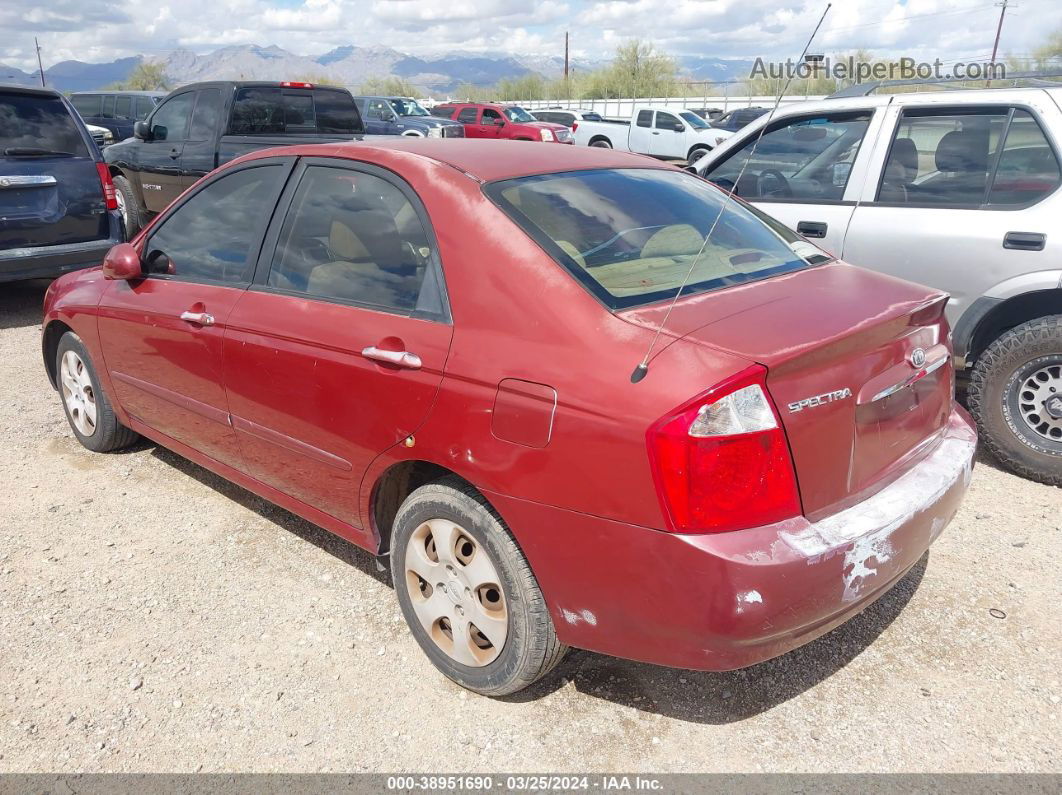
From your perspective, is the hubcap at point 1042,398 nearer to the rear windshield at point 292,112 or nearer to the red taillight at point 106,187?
the red taillight at point 106,187

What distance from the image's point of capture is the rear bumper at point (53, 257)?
6.80 meters

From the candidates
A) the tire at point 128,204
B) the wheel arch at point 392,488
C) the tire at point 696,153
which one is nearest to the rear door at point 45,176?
the tire at point 128,204

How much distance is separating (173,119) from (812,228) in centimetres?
784

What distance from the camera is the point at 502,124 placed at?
2345 centimetres

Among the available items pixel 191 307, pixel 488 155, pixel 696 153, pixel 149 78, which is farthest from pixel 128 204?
pixel 149 78

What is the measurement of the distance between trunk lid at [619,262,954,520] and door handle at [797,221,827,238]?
2.00m

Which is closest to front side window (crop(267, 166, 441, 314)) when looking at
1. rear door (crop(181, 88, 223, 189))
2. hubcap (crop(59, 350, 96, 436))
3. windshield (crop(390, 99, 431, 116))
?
hubcap (crop(59, 350, 96, 436))

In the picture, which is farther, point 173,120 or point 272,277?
point 173,120

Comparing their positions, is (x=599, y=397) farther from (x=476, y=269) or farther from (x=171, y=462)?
(x=171, y=462)

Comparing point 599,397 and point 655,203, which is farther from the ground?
point 655,203

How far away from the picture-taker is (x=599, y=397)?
2115 mm

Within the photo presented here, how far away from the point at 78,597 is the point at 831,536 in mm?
2827

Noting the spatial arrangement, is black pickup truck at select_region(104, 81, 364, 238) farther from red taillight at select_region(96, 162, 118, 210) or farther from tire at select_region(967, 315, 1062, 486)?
tire at select_region(967, 315, 1062, 486)

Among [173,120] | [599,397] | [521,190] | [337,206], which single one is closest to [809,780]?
[599,397]
